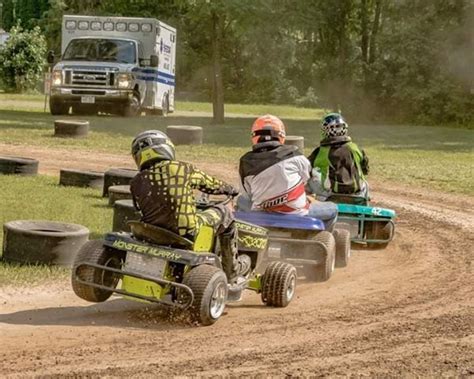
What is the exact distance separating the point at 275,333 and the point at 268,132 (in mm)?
2721

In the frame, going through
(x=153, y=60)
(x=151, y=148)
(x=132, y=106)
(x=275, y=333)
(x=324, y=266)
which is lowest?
(x=275, y=333)

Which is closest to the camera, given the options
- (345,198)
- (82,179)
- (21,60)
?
(345,198)

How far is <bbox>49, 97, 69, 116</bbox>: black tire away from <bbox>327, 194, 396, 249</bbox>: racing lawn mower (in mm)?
20525

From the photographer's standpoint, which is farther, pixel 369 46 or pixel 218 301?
pixel 369 46

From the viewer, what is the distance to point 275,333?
23.9ft

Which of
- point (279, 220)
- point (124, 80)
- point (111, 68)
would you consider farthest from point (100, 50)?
point (279, 220)

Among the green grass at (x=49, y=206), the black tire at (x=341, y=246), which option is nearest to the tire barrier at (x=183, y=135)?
the green grass at (x=49, y=206)

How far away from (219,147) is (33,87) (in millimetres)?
29381

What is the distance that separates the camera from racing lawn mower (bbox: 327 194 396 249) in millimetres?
11438

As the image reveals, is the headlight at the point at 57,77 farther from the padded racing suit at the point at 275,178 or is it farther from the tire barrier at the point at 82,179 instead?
the padded racing suit at the point at 275,178

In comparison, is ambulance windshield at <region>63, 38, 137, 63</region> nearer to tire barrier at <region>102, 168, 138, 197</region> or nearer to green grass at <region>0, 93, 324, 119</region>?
green grass at <region>0, 93, 324, 119</region>

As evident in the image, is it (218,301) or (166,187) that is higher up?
(166,187)

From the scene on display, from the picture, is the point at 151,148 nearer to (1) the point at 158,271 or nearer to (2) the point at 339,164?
(1) the point at 158,271

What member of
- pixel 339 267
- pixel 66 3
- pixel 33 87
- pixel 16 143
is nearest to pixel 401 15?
pixel 33 87
